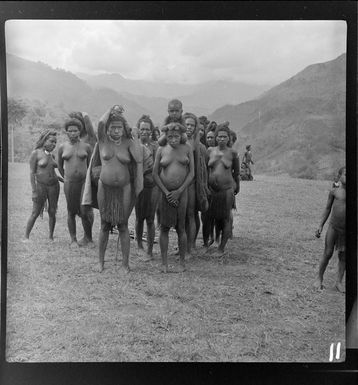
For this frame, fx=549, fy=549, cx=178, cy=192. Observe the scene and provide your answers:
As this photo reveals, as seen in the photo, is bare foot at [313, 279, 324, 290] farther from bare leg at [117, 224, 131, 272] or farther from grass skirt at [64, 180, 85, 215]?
grass skirt at [64, 180, 85, 215]

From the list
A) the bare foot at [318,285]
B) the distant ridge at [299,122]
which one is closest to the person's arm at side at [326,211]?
the distant ridge at [299,122]

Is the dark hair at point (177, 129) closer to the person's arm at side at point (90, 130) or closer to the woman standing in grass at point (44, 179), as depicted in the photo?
the person's arm at side at point (90, 130)

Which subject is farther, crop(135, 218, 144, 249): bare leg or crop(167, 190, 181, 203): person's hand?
crop(135, 218, 144, 249): bare leg

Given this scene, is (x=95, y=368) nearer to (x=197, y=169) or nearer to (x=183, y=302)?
(x=183, y=302)

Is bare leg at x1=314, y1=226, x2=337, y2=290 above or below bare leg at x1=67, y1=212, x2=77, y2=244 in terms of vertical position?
below

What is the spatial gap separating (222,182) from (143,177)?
0.54 metres

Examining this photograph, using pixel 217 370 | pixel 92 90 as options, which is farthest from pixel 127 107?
pixel 217 370

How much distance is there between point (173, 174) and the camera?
3.61 m

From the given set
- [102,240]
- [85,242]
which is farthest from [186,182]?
[85,242]

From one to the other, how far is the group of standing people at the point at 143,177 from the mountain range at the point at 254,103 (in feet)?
0.32

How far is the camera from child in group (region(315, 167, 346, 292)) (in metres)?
3.61

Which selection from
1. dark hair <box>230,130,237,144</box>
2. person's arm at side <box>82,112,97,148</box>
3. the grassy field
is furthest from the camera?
dark hair <box>230,130,237,144</box>

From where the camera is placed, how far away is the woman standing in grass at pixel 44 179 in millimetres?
3639

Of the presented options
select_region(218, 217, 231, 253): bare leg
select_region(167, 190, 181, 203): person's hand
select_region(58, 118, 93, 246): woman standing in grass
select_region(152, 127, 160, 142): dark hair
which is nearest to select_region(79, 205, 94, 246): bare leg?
select_region(58, 118, 93, 246): woman standing in grass
